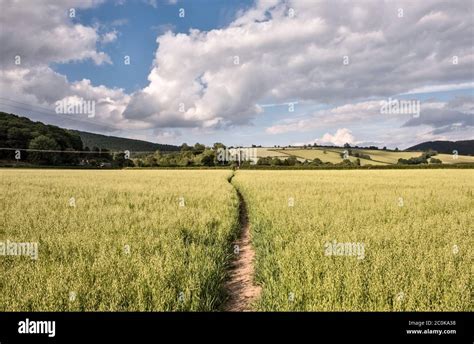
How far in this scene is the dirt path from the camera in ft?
18.2

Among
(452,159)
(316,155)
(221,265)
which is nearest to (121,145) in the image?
(316,155)

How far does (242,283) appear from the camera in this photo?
6.57m

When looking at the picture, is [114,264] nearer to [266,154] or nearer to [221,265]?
[221,265]

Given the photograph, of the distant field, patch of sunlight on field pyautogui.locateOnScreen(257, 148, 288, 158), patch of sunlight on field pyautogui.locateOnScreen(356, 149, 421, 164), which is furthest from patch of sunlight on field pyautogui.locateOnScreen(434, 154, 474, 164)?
patch of sunlight on field pyautogui.locateOnScreen(257, 148, 288, 158)

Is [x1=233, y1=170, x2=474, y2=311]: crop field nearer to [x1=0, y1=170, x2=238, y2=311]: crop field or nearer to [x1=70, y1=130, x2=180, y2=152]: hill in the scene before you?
[x1=0, y1=170, x2=238, y2=311]: crop field

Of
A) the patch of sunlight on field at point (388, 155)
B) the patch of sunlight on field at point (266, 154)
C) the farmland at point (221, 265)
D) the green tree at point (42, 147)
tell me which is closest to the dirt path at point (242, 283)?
the farmland at point (221, 265)

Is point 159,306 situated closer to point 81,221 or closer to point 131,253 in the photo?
point 131,253

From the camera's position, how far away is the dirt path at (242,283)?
555 cm

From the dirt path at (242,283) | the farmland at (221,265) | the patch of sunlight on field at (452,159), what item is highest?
the patch of sunlight on field at (452,159)

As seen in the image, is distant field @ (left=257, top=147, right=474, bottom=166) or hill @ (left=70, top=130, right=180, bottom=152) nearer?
hill @ (left=70, top=130, right=180, bottom=152)

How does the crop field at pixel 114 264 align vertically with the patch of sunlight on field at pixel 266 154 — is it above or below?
below

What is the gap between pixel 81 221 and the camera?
9.57 meters

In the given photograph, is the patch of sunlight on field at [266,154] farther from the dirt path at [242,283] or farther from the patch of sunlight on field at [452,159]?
the dirt path at [242,283]
